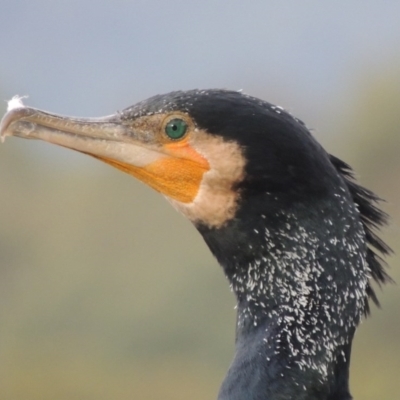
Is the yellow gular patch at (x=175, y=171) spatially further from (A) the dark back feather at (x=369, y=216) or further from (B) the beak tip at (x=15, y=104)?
(A) the dark back feather at (x=369, y=216)

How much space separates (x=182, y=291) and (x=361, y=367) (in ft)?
19.6

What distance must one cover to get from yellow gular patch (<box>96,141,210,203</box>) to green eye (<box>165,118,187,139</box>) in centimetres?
4

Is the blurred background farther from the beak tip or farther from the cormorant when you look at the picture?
the beak tip

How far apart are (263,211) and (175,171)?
0.46 m

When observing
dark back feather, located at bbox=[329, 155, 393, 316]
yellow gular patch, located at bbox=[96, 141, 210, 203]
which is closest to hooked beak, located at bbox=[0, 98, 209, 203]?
yellow gular patch, located at bbox=[96, 141, 210, 203]

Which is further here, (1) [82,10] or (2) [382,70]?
(1) [82,10]

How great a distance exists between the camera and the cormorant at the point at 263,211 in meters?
6.25

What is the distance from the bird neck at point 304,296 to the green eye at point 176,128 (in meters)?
0.46

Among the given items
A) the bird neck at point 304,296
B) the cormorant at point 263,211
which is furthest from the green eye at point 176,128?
the bird neck at point 304,296

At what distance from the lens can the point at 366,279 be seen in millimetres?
6383

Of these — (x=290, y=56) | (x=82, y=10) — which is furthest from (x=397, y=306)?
(x=82, y=10)

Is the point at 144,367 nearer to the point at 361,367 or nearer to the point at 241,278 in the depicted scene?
the point at 361,367

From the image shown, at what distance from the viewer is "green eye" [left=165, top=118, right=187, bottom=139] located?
21.1 feet

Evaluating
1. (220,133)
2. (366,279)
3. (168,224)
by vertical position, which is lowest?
(366,279)
